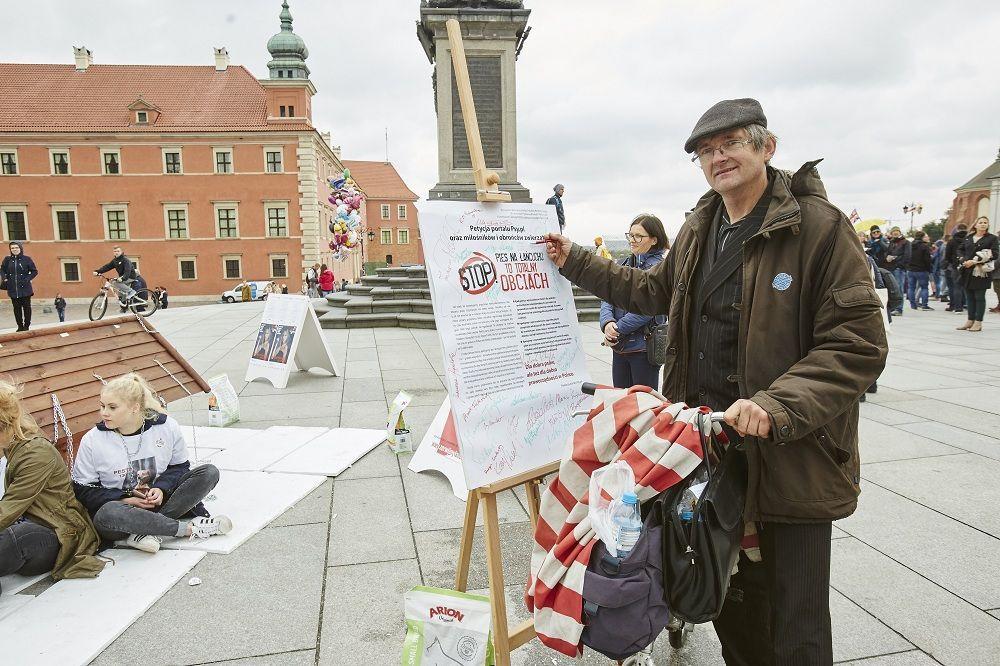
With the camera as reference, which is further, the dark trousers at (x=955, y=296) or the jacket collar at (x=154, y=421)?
the dark trousers at (x=955, y=296)

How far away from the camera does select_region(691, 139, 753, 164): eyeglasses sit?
185 centimetres

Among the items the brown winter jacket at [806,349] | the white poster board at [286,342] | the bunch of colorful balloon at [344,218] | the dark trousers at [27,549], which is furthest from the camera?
the bunch of colorful balloon at [344,218]

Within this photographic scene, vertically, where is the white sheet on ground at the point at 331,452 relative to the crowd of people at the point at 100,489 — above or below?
below

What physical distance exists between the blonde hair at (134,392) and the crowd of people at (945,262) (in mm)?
12396

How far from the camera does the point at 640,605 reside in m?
1.52

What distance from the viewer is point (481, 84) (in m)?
12.9

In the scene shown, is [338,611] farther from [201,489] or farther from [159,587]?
[201,489]

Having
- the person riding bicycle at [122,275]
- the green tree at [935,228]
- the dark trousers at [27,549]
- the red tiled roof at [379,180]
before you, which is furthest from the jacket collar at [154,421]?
the green tree at [935,228]

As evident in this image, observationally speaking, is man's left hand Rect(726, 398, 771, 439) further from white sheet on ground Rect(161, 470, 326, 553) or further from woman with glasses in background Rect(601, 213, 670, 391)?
white sheet on ground Rect(161, 470, 326, 553)

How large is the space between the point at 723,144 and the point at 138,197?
→ 44473 mm

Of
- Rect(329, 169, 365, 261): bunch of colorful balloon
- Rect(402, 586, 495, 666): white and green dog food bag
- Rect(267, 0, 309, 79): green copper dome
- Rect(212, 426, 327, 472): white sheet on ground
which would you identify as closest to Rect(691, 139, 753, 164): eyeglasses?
Rect(402, 586, 495, 666): white and green dog food bag

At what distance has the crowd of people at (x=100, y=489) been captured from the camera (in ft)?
9.78

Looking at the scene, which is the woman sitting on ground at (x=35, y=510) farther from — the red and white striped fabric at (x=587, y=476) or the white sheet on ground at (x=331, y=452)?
the red and white striped fabric at (x=587, y=476)

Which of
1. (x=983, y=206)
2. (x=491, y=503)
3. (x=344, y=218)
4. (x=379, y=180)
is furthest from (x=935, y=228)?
(x=491, y=503)
